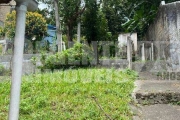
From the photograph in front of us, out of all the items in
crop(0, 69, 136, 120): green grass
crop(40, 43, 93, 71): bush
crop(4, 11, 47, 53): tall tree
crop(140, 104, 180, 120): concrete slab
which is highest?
crop(4, 11, 47, 53): tall tree

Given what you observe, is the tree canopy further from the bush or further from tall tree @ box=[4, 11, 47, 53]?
the bush

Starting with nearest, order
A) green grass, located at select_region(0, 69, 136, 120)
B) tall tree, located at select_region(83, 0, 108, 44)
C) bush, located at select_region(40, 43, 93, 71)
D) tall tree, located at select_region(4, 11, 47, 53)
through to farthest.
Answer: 1. green grass, located at select_region(0, 69, 136, 120)
2. bush, located at select_region(40, 43, 93, 71)
3. tall tree, located at select_region(4, 11, 47, 53)
4. tall tree, located at select_region(83, 0, 108, 44)

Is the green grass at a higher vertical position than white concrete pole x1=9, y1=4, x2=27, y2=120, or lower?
lower

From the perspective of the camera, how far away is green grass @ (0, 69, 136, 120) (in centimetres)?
378

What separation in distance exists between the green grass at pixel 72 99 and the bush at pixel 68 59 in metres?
3.04

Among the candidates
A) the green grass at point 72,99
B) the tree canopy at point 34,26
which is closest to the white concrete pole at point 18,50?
the green grass at point 72,99

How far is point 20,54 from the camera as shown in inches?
91.2

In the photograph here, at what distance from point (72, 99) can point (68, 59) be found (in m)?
5.17

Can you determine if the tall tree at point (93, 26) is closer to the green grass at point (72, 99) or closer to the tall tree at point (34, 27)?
the tall tree at point (34, 27)

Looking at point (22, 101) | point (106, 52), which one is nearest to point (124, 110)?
point (22, 101)

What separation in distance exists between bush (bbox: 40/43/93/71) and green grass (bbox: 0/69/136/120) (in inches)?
120

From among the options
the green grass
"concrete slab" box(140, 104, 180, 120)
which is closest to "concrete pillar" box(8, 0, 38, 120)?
the green grass

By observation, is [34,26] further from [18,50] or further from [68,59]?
[18,50]

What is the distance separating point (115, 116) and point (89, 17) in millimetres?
15116
